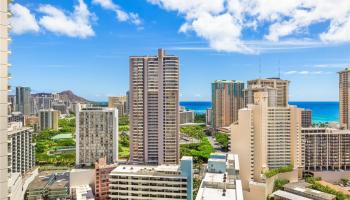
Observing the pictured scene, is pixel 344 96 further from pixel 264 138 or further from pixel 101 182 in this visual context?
pixel 101 182

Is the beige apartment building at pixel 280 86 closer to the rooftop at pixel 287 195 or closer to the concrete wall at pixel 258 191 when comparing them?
the concrete wall at pixel 258 191

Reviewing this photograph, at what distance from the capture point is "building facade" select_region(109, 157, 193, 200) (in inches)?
517

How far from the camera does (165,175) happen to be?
43.5 ft

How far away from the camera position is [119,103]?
58.3 meters

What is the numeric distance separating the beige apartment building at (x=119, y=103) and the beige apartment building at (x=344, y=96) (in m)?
36.3

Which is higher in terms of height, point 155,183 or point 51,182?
point 155,183

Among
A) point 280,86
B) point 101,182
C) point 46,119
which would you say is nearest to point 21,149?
point 101,182

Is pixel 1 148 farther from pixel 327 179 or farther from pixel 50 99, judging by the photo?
pixel 50 99

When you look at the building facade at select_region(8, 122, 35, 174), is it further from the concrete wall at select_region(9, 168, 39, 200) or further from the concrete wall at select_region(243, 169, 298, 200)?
the concrete wall at select_region(243, 169, 298, 200)

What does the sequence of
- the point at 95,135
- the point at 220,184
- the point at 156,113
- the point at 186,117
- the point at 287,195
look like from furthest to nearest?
the point at 186,117, the point at 95,135, the point at 156,113, the point at 287,195, the point at 220,184

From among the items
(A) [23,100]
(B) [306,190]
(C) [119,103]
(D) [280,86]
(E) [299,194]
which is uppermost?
(D) [280,86]

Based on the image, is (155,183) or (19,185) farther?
(19,185)

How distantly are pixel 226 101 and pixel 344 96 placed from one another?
601 inches

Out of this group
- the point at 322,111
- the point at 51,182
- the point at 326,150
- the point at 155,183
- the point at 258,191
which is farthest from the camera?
the point at 322,111
